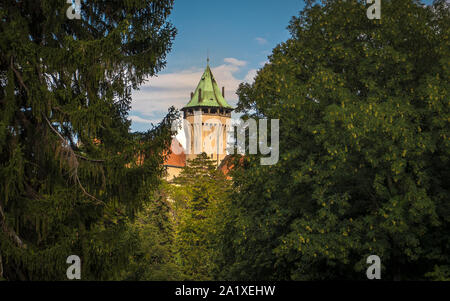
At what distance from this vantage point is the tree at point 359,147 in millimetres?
13531

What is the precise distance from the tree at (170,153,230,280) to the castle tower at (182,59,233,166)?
55.3m

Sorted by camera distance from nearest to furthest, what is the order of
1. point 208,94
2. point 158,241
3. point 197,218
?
point 158,241 → point 197,218 → point 208,94

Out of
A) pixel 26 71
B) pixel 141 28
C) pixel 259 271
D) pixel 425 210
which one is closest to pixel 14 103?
pixel 26 71

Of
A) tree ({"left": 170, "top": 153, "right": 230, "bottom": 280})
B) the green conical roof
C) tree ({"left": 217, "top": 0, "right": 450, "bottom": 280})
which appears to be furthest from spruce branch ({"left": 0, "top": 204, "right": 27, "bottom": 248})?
Answer: the green conical roof

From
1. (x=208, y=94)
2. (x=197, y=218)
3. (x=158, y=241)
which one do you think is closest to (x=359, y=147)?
(x=158, y=241)

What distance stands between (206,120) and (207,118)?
0.45 m

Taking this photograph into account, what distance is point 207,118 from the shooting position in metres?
100

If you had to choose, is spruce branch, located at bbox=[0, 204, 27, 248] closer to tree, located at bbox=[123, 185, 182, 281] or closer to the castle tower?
tree, located at bbox=[123, 185, 182, 281]

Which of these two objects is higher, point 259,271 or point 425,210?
point 425,210

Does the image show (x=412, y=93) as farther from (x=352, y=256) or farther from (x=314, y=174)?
(x=352, y=256)

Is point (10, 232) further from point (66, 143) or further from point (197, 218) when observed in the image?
point (197, 218)

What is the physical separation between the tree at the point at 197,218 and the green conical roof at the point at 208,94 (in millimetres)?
55342

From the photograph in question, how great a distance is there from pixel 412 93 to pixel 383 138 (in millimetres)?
2216

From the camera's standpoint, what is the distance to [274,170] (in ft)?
54.8
